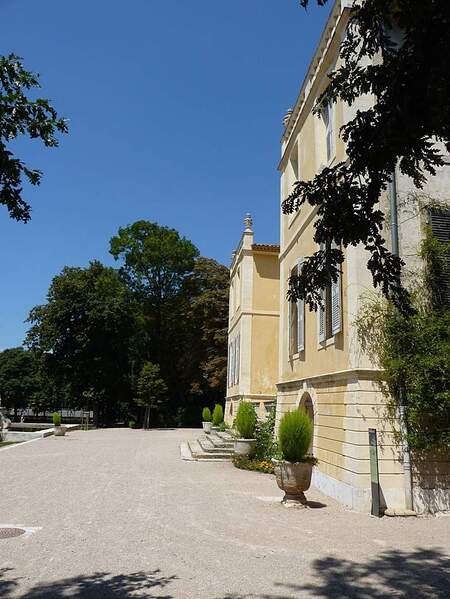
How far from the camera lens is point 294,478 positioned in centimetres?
877

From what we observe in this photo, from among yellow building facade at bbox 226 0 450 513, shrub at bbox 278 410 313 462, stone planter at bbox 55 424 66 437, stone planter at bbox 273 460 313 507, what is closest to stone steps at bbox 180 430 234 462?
Result: yellow building facade at bbox 226 0 450 513

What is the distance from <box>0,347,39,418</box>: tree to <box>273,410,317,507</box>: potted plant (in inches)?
1859

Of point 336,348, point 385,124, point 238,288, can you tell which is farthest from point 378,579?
point 238,288

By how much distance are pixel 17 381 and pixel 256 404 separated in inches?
1603

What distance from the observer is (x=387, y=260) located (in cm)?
409

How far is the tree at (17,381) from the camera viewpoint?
5275cm

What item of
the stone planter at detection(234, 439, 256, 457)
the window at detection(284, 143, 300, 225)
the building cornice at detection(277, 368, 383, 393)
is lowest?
the stone planter at detection(234, 439, 256, 457)

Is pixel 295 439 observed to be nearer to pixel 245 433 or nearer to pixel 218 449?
pixel 245 433

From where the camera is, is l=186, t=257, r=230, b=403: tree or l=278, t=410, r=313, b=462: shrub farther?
l=186, t=257, r=230, b=403: tree

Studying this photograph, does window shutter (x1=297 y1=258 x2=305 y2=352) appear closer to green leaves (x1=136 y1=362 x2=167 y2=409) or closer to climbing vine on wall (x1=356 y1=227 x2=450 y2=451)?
climbing vine on wall (x1=356 y1=227 x2=450 y2=451)

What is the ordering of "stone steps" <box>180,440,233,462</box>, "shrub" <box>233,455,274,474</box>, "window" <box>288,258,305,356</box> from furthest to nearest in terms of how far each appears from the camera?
"stone steps" <box>180,440,233,462</box>, "shrub" <box>233,455,274,474</box>, "window" <box>288,258,305,356</box>

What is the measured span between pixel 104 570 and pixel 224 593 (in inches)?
54.6

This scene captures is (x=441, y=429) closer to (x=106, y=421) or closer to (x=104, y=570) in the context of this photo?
(x=104, y=570)

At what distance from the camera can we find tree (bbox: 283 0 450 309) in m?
3.45
